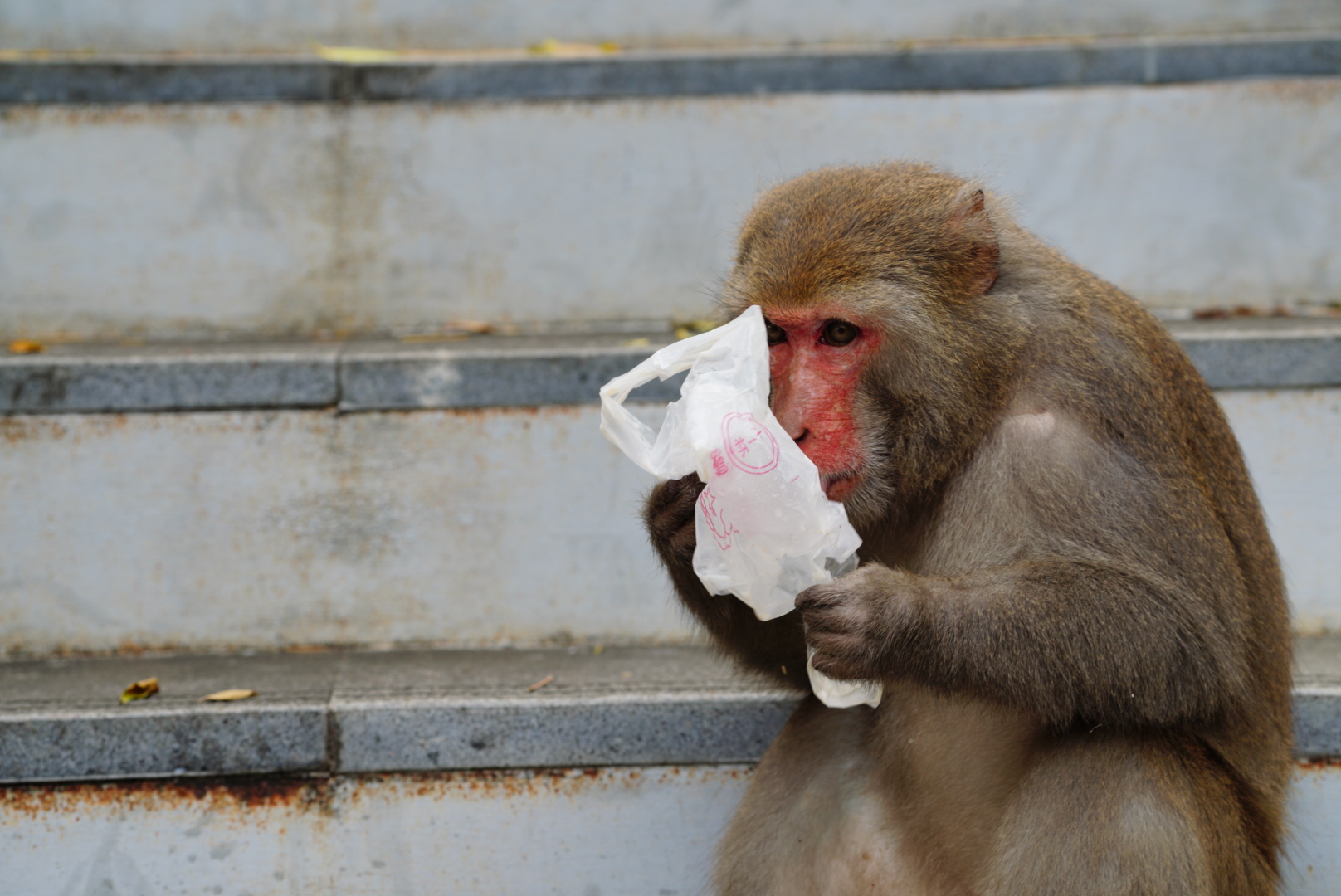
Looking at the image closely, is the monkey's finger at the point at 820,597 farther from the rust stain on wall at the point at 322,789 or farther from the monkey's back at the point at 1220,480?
the rust stain on wall at the point at 322,789

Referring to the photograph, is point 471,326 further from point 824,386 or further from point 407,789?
point 824,386

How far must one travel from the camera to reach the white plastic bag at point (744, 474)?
1.93 meters

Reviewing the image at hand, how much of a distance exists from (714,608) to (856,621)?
470mm

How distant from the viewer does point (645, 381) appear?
6.86ft

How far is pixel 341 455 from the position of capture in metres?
3.03

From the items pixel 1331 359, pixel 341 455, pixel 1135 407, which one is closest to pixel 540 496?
pixel 341 455

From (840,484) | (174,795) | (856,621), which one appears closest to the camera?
(856,621)

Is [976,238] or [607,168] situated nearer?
[976,238]

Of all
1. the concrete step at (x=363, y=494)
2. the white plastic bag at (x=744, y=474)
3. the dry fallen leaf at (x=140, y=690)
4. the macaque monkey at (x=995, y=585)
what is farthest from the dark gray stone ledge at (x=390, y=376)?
the white plastic bag at (x=744, y=474)

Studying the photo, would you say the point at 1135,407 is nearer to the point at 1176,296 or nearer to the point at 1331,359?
the point at 1331,359

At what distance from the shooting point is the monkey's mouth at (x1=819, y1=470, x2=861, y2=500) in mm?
2021

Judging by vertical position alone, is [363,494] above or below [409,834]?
above

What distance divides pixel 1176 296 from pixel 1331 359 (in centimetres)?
84

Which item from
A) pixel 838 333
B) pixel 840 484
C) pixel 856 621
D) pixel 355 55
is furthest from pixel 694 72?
pixel 856 621
